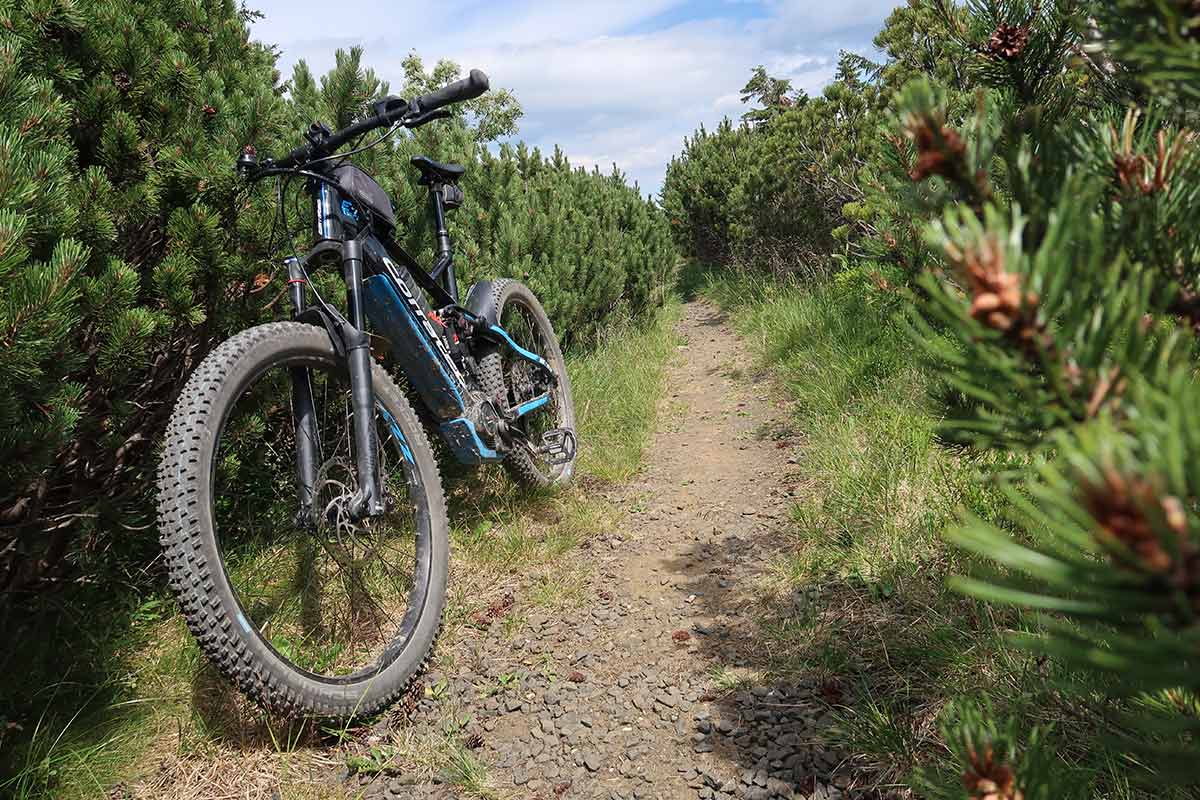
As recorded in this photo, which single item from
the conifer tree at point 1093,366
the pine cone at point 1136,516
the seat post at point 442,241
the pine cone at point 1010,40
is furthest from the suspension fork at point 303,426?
the pine cone at point 1136,516

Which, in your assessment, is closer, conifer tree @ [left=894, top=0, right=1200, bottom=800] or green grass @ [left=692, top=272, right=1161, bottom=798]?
conifer tree @ [left=894, top=0, right=1200, bottom=800]

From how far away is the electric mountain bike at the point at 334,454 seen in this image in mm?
1898

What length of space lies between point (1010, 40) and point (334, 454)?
2.17m

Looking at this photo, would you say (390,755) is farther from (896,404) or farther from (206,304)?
(896,404)

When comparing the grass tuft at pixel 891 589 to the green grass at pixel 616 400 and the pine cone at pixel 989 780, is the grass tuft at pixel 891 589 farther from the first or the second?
the green grass at pixel 616 400

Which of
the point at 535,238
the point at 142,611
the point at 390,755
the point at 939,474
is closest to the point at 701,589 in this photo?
the point at 939,474

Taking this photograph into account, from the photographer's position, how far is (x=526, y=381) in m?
4.06

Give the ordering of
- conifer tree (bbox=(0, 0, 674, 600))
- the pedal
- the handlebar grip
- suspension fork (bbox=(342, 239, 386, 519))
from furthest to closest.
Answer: the pedal
the handlebar grip
suspension fork (bbox=(342, 239, 386, 519))
conifer tree (bbox=(0, 0, 674, 600))

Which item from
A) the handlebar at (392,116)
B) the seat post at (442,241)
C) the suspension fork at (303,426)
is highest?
the handlebar at (392,116)

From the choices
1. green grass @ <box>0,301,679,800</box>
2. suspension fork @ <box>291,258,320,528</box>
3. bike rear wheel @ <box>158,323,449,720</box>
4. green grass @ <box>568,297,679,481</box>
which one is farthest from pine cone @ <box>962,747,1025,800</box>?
green grass @ <box>568,297,679,481</box>

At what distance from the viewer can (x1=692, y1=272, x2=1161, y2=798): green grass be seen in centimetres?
167

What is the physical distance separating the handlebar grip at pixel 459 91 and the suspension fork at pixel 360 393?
58 cm

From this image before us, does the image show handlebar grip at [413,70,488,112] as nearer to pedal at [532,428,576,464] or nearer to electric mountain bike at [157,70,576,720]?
electric mountain bike at [157,70,576,720]

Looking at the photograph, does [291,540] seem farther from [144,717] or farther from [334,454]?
[144,717]
